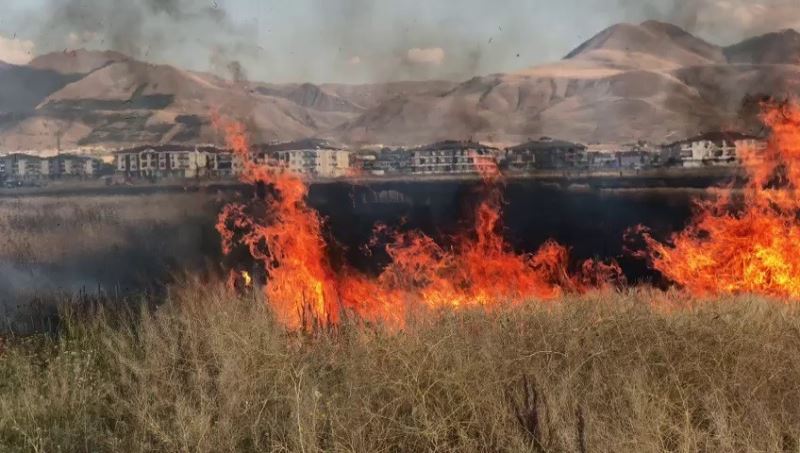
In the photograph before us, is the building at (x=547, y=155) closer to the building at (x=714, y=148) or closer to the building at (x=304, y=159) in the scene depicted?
the building at (x=714, y=148)

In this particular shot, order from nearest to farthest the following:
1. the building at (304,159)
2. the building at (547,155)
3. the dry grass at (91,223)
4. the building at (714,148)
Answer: the building at (714,148), the dry grass at (91,223), the building at (304,159), the building at (547,155)

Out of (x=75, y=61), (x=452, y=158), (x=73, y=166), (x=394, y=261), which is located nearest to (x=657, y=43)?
(x=452, y=158)

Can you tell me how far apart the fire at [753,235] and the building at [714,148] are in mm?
199

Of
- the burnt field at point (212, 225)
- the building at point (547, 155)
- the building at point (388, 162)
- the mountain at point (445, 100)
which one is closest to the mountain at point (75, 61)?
the mountain at point (445, 100)

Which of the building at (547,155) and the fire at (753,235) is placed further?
the building at (547,155)

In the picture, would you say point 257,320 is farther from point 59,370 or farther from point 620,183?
point 620,183

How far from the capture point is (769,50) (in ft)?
38.5

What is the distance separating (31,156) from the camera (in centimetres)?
1259

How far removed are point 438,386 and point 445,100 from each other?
7.64 metres

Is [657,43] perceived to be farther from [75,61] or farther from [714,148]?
[75,61]

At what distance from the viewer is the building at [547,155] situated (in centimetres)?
1184

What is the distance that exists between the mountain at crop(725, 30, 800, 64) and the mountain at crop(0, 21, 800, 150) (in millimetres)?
19

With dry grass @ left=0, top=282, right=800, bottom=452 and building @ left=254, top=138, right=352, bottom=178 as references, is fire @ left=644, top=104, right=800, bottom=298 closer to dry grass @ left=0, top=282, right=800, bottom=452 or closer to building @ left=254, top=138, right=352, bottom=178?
dry grass @ left=0, top=282, right=800, bottom=452

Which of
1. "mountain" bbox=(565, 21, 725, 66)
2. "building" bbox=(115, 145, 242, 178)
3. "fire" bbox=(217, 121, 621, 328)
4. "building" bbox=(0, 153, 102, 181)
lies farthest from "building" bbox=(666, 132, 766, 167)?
"building" bbox=(0, 153, 102, 181)
